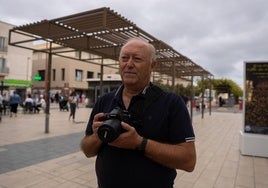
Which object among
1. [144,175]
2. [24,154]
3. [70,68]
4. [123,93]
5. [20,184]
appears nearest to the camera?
[144,175]

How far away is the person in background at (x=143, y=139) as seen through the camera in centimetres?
142

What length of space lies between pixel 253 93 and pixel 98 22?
4607 millimetres

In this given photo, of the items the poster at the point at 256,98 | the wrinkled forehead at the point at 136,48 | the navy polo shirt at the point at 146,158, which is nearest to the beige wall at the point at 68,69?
the poster at the point at 256,98

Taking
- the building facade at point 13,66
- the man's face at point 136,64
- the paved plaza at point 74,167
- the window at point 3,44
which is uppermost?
the window at point 3,44

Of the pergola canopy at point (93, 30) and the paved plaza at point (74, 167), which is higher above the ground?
the pergola canopy at point (93, 30)

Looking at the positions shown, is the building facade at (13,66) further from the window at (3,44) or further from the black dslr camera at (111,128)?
the black dslr camera at (111,128)

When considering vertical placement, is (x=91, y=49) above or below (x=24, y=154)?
above

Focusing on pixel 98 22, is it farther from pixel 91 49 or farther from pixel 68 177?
pixel 68 177

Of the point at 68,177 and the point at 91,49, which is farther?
the point at 91,49

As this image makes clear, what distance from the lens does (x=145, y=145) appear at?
55.1 inches

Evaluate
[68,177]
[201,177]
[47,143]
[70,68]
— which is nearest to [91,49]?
[47,143]

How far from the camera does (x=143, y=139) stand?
55.2 inches

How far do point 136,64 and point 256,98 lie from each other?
5866 mm

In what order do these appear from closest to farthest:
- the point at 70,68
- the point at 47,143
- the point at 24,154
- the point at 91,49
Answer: the point at 24,154 → the point at 47,143 → the point at 91,49 → the point at 70,68
